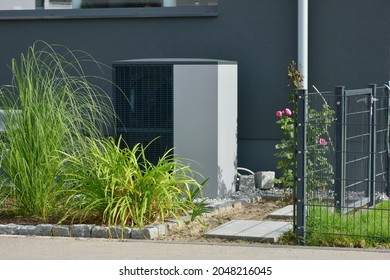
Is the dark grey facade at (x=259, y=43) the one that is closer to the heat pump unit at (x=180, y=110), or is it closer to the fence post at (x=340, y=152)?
the heat pump unit at (x=180, y=110)

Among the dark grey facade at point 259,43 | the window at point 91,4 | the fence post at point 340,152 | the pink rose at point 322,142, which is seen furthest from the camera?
the window at point 91,4

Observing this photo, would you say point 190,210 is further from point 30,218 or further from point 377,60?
point 377,60

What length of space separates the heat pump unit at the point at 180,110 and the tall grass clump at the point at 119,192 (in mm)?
1345

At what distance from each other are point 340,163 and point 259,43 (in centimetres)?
318

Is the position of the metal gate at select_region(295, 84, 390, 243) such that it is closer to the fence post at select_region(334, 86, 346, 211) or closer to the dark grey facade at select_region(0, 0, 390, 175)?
the fence post at select_region(334, 86, 346, 211)

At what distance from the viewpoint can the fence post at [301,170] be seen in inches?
334

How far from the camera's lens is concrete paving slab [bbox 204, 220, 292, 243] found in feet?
28.6

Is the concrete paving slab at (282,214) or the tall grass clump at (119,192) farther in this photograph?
the concrete paving slab at (282,214)

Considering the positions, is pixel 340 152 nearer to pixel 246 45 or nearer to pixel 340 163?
pixel 340 163

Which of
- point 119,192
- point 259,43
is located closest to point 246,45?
point 259,43

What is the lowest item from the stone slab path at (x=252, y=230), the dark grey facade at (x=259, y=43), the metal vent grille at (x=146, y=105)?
the stone slab path at (x=252, y=230)

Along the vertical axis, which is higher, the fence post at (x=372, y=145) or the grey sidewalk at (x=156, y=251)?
the fence post at (x=372, y=145)

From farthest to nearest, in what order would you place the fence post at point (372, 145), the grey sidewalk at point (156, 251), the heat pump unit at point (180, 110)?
the heat pump unit at point (180, 110) < the fence post at point (372, 145) < the grey sidewalk at point (156, 251)

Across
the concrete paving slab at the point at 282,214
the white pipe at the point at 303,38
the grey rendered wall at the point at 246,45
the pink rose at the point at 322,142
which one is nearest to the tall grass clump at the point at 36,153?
the concrete paving slab at the point at 282,214
